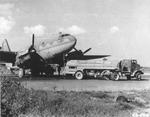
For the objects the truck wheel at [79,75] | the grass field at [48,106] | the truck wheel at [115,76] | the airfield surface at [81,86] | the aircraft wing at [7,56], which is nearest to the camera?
the grass field at [48,106]

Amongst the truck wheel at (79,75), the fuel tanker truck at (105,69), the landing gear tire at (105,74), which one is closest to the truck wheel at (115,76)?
the fuel tanker truck at (105,69)

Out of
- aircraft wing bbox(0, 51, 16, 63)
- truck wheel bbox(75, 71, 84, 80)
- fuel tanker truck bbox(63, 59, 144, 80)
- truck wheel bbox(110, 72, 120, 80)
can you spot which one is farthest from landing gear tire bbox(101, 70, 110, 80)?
aircraft wing bbox(0, 51, 16, 63)

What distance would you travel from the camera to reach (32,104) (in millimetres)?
10383

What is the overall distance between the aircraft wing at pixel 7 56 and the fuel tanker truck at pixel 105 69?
20.9 ft

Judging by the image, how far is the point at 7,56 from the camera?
3116 centimetres

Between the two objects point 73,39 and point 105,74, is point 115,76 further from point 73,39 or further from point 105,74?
point 73,39

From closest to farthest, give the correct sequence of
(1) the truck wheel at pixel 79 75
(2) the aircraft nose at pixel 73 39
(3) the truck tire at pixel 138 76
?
(1) the truck wheel at pixel 79 75
(3) the truck tire at pixel 138 76
(2) the aircraft nose at pixel 73 39

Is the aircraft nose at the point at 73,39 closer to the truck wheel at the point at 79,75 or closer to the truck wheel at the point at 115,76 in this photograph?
the truck wheel at the point at 79,75

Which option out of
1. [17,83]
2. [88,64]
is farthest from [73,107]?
[88,64]

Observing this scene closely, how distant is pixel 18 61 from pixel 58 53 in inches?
166

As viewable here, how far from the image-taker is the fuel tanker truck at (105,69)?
92.0 ft

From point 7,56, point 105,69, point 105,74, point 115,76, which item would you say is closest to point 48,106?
point 115,76

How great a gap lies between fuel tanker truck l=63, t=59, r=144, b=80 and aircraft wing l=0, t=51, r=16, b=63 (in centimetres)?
637

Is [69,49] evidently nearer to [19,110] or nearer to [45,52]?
[45,52]
